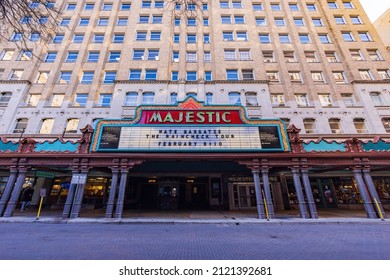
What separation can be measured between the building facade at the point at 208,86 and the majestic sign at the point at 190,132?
1736 mm

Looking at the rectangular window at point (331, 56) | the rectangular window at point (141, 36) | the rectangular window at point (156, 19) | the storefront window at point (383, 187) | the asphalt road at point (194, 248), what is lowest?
the asphalt road at point (194, 248)

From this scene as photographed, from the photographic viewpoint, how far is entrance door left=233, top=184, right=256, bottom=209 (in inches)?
728

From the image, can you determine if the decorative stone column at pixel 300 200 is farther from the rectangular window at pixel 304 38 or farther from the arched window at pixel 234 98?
the rectangular window at pixel 304 38

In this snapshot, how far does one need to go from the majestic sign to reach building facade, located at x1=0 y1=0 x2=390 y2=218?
174 cm

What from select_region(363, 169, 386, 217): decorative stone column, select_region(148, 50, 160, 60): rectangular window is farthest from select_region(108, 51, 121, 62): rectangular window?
select_region(363, 169, 386, 217): decorative stone column

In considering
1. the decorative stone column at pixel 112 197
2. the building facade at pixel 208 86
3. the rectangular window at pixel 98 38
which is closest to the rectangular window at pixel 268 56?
the building facade at pixel 208 86

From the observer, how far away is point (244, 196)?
18812mm

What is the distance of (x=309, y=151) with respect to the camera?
43.2ft

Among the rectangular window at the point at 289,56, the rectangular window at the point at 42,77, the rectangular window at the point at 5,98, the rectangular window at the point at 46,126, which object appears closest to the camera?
the rectangular window at the point at 46,126

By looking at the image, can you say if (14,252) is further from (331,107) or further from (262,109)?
(331,107)

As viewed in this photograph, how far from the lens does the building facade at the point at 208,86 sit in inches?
725

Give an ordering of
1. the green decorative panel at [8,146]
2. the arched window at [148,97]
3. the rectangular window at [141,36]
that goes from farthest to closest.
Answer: the rectangular window at [141,36] < the arched window at [148,97] < the green decorative panel at [8,146]
